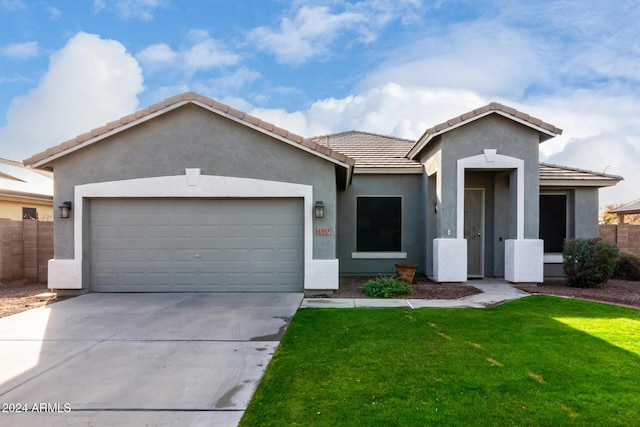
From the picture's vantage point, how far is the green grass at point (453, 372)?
139 inches

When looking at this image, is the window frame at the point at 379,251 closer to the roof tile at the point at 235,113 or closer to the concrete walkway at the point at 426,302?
the concrete walkway at the point at 426,302

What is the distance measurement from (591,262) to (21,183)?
2326 centimetres

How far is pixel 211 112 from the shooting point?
9305 millimetres

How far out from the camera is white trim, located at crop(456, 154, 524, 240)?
1041 cm

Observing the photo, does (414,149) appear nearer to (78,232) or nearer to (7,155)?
(78,232)

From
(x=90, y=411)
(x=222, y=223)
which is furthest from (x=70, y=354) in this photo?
(x=222, y=223)

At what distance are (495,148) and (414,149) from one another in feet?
8.33

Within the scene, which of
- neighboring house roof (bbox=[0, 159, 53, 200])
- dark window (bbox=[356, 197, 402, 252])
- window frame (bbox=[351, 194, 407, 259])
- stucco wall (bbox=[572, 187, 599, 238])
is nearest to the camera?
stucco wall (bbox=[572, 187, 599, 238])

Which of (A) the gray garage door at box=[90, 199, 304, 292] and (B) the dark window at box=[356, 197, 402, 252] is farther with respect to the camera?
(B) the dark window at box=[356, 197, 402, 252]

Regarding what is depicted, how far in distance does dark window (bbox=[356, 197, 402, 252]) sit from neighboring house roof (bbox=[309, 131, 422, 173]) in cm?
111

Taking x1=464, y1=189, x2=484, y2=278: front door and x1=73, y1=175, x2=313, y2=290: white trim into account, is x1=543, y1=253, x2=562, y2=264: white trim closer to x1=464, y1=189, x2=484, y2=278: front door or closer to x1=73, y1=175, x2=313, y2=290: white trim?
x1=464, y1=189, x2=484, y2=278: front door

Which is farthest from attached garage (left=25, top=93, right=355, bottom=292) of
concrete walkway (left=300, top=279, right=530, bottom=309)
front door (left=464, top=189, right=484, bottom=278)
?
front door (left=464, top=189, right=484, bottom=278)

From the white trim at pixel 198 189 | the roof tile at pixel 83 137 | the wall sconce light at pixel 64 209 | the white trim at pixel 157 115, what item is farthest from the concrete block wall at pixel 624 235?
the wall sconce light at pixel 64 209

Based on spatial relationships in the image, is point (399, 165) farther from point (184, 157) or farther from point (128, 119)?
point (128, 119)
